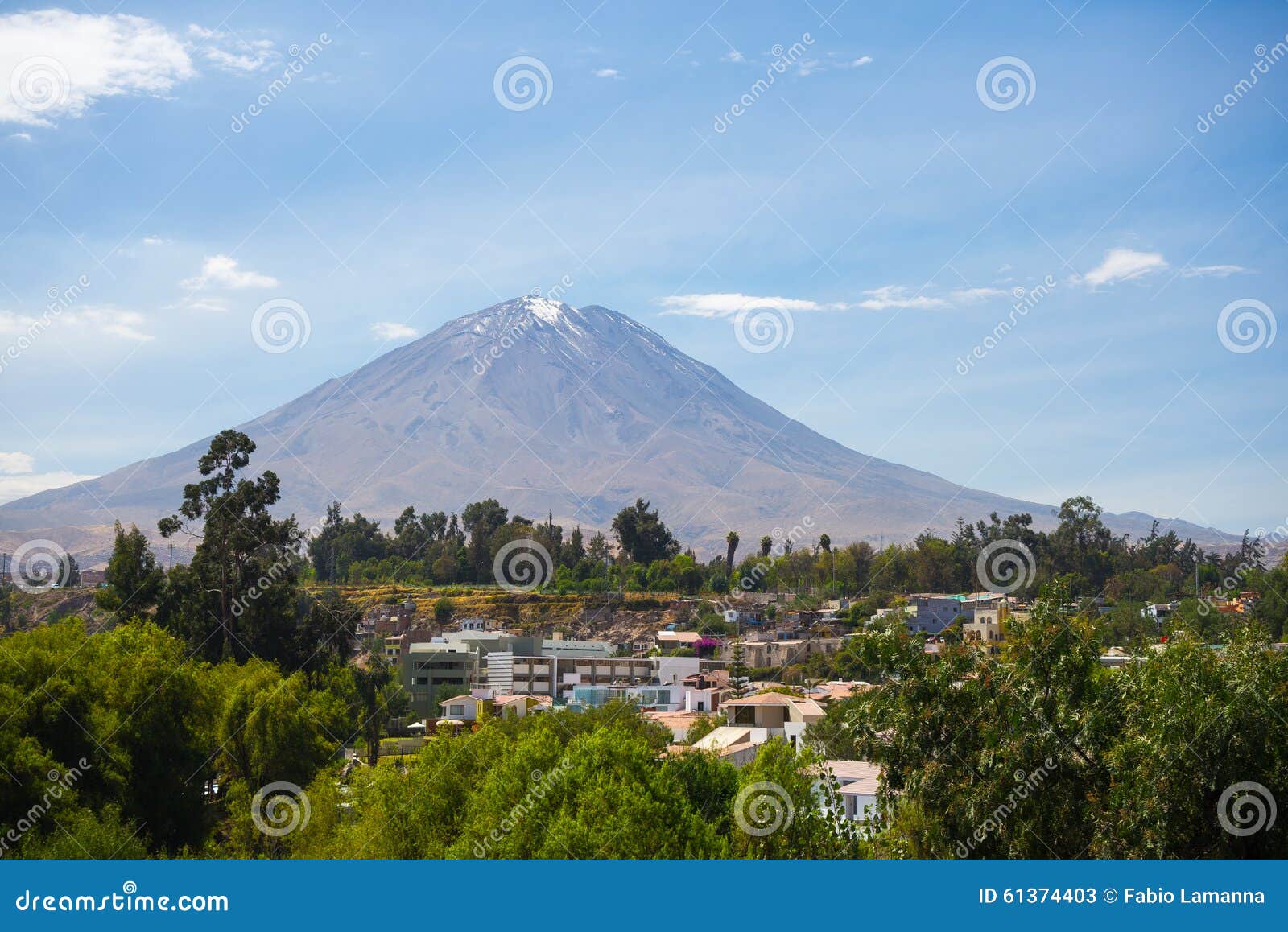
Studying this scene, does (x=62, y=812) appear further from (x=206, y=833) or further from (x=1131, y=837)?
(x=1131, y=837)

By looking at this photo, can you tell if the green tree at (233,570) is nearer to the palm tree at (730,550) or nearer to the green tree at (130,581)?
the green tree at (130,581)

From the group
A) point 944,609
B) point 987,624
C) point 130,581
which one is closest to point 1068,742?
point 130,581

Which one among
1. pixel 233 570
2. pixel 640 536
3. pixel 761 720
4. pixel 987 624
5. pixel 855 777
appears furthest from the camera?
pixel 640 536

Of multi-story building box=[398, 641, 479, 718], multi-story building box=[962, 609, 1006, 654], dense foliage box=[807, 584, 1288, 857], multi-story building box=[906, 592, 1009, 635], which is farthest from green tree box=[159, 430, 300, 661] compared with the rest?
multi-story building box=[906, 592, 1009, 635]

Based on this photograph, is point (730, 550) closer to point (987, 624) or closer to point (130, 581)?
point (987, 624)

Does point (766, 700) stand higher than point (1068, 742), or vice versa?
point (1068, 742)

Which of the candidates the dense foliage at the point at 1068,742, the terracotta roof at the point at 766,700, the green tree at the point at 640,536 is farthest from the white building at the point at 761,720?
the green tree at the point at 640,536

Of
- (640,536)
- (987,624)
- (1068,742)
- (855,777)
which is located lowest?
(855,777)

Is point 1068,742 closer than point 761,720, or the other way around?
point 1068,742

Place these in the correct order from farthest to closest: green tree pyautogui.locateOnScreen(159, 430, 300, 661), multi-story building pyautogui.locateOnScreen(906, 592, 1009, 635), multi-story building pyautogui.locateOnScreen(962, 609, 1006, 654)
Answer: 1. multi-story building pyautogui.locateOnScreen(906, 592, 1009, 635)
2. multi-story building pyautogui.locateOnScreen(962, 609, 1006, 654)
3. green tree pyautogui.locateOnScreen(159, 430, 300, 661)

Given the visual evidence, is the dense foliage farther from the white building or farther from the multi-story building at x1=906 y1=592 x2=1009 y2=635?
the multi-story building at x1=906 y1=592 x2=1009 y2=635

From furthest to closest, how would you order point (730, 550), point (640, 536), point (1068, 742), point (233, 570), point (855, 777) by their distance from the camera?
point (730, 550) < point (640, 536) < point (233, 570) < point (855, 777) < point (1068, 742)
